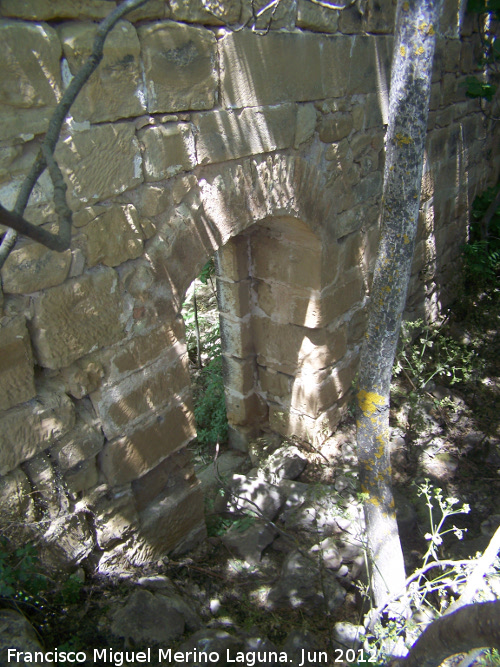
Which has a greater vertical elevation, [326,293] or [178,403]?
[326,293]

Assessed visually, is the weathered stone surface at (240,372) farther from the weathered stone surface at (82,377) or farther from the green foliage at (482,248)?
the green foliage at (482,248)

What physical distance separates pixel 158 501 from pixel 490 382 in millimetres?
3081

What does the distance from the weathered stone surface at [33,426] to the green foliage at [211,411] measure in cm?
208

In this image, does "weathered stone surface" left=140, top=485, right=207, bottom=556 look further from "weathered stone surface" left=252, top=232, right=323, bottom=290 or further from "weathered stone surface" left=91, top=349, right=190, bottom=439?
"weathered stone surface" left=252, top=232, right=323, bottom=290

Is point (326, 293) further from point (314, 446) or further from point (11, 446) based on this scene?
point (11, 446)

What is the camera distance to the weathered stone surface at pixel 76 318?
1.63 meters

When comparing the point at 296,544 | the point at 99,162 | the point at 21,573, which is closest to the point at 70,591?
the point at 21,573

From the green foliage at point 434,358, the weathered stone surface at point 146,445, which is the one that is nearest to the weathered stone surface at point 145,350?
the weathered stone surface at point 146,445

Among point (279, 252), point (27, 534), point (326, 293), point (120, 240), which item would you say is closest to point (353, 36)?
point (279, 252)

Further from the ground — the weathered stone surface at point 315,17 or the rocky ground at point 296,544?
the weathered stone surface at point 315,17

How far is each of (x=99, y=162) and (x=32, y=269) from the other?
43 centimetres

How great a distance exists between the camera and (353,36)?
2.64 metres

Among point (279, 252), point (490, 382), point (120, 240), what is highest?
point (120, 240)

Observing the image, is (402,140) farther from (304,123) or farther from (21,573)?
(21,573)
